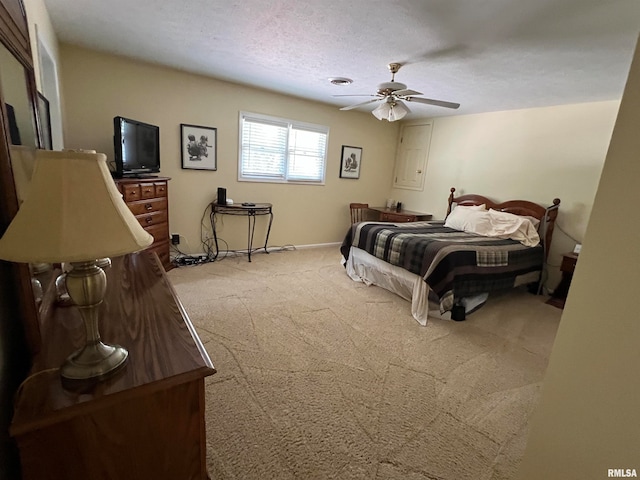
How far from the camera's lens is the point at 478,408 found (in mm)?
1779

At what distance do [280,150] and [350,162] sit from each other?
135 cm

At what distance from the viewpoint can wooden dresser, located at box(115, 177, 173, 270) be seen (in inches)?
110

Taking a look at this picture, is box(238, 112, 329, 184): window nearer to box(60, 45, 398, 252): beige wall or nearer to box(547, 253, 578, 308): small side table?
box(60, 45, 398, 252): beige wall

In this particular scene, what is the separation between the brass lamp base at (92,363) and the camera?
2.46 ft

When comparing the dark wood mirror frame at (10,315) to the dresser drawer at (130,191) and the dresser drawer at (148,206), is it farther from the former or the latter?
the dresser drawer at (148,206)

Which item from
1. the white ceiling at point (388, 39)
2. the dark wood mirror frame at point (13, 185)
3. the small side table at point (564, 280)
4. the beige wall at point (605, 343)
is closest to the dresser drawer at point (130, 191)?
the white ceiling at point (388, 39)

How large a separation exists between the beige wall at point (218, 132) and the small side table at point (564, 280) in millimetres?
3134

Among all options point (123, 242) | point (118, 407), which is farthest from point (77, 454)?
point (123, 242)

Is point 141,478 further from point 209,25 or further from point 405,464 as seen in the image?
point 209,25

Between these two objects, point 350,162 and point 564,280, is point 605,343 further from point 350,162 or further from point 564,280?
point 350,162

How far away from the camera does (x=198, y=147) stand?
3.89 metres

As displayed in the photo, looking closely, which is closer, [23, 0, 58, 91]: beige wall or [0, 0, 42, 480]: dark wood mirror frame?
[0, 0, 42, 480]: dark wood mirror frame

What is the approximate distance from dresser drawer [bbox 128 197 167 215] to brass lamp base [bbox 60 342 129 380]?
2.40m

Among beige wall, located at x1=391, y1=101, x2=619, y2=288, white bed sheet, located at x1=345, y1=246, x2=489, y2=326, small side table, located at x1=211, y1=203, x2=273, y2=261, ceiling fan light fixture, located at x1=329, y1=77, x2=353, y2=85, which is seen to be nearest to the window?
small side table, located at x1=211, y1=203, x2=273, y2=261
